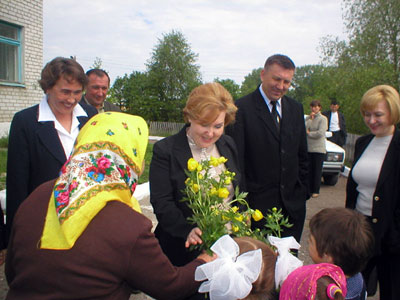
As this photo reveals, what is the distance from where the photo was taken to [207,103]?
2.00 metres

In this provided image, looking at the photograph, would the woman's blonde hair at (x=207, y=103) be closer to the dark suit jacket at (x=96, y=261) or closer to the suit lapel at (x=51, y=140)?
the dark suit jacket at (x=96, y=261)

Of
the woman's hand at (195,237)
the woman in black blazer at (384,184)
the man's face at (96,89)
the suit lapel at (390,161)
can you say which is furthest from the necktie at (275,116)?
the man's face at (96,89)

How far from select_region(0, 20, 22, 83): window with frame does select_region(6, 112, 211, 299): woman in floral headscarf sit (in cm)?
1051

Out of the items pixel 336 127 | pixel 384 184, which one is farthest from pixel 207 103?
pixel 336 127

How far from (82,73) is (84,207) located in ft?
5.65

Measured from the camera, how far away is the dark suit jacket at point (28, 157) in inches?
93.9

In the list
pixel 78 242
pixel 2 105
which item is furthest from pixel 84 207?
pixel 2 105

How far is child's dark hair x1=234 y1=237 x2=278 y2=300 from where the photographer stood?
1407 mm

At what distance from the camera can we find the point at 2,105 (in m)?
10.2

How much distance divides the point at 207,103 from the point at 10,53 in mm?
10706

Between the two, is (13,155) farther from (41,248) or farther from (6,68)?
(6,68)

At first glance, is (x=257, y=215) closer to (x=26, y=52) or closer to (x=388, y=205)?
(x=388, y=205)

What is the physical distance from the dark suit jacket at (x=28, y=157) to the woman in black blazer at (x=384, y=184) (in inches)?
88.2

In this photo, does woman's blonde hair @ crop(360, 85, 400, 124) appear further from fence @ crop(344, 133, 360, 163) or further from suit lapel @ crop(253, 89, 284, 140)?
fence @ crop(344, 133, 360, 163)
